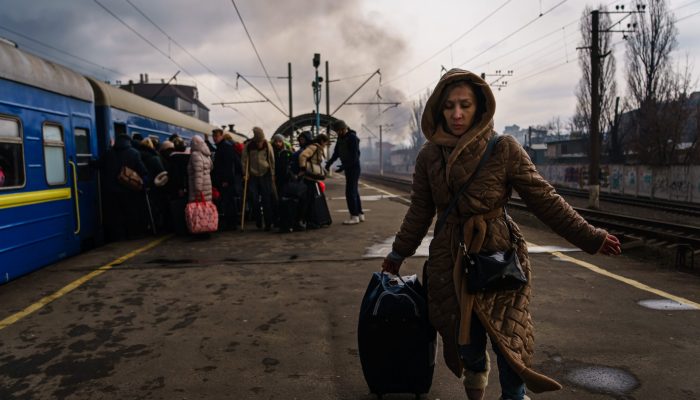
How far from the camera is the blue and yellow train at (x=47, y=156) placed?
534 cm

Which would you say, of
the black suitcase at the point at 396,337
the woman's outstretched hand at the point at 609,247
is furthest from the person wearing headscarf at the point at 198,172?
the woman's outstretched hand at the point at 609,247

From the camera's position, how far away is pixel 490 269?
2121 millimetres

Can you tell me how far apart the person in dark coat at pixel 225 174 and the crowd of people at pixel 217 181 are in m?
0.02

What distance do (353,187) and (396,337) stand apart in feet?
23.5

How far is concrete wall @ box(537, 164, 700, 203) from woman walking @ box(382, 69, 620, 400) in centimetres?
2298

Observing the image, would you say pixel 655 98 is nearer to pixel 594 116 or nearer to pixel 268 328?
pixel 594 116

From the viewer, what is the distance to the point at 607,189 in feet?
92.7

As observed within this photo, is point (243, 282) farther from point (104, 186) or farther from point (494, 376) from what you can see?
point (104, 186)

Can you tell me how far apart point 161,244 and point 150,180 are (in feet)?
4.23

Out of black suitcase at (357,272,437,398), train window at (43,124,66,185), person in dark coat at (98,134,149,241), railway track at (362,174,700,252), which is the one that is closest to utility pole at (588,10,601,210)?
railway track at (362,174,700,252)

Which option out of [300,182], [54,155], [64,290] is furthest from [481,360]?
[300,182]

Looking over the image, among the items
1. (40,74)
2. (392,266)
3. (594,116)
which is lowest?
(392,266)

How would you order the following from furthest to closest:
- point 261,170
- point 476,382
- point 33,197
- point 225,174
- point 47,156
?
point 261,170 → point 225,174 → point 47,156 → point 33,197 → point 476,382

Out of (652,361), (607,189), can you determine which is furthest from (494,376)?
(607,189)
